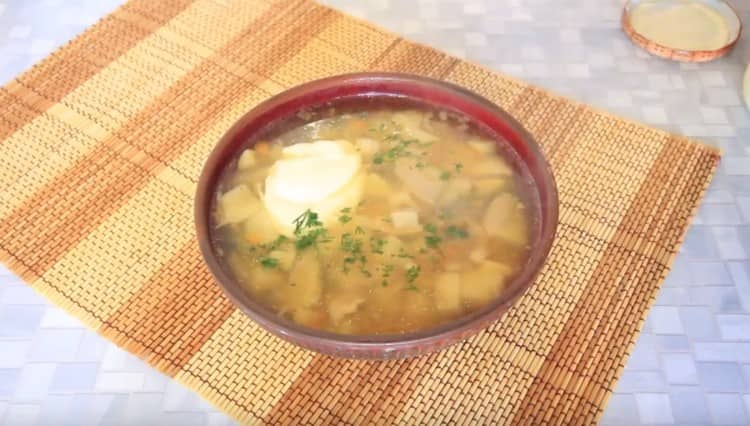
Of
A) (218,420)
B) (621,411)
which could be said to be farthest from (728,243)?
(218,420)

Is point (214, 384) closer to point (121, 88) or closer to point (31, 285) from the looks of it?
point (31, 285)

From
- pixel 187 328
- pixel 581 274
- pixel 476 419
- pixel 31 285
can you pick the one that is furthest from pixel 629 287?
pixel 31 285

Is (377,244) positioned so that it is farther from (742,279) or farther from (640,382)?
(742,279)

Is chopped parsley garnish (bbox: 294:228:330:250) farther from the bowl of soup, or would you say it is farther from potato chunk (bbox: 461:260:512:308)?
→ potato chunk (bbox: 461:260:512:308)

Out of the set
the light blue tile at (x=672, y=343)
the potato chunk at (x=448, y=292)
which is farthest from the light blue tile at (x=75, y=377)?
the light blue tile at (x=672, y=343)

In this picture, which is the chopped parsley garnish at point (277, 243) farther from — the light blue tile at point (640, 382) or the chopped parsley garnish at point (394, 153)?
the light blue tile at point (640, 382)

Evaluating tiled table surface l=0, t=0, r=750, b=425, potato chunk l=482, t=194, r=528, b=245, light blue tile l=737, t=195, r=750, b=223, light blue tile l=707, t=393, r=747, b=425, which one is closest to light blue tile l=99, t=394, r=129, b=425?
tiled table surface l=0, t=0, r=750, b=425
